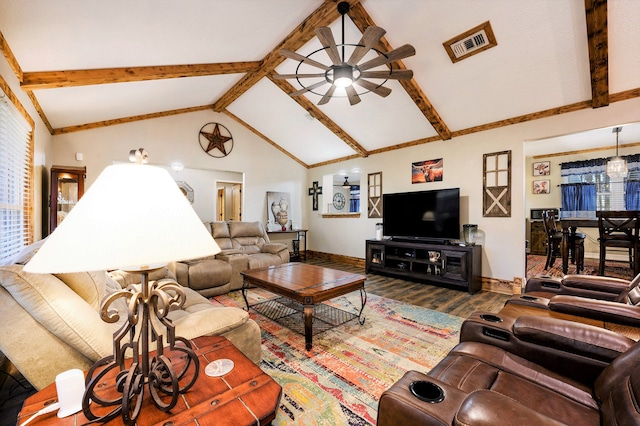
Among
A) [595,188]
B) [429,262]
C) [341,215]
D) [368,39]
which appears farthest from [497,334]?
[595,188]

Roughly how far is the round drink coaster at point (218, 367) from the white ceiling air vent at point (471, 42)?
3772 mm

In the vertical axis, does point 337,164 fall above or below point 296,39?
below

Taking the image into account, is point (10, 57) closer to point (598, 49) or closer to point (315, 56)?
point (315, 56)

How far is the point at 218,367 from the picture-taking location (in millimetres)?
1113

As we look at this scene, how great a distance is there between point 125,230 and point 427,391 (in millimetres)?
1054

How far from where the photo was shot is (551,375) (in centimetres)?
124

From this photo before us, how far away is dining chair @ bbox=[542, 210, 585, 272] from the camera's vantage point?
4887 millimetres

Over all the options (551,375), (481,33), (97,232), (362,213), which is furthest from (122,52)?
(362,213)

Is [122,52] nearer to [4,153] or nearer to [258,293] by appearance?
[4,153]

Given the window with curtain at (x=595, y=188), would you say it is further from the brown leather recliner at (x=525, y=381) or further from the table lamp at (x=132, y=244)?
the table lamp at (x=132, y=244)

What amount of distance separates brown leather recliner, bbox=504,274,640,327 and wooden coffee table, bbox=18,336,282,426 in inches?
68.9

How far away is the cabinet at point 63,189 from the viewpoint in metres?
3.62

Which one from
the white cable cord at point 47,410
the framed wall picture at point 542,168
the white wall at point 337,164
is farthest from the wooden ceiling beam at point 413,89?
the framed wall picture at point 542,168

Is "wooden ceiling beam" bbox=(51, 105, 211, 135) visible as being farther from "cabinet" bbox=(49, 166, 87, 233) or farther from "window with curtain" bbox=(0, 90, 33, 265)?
"window with curtain" bbox=(0, 90, 33, 265)
